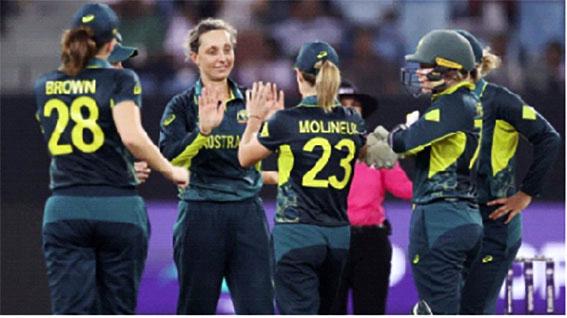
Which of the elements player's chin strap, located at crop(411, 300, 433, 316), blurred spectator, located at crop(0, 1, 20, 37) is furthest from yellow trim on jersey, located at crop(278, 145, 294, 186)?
blurred spectator, located at crop(0, 1, 20, 37)

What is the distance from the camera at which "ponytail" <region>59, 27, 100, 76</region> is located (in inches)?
258

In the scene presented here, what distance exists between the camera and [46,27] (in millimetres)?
13125

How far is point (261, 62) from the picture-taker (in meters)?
12.4

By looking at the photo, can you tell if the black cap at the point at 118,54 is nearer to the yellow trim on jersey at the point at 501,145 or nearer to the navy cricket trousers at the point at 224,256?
the navy cricket trousers at the point at 224,256

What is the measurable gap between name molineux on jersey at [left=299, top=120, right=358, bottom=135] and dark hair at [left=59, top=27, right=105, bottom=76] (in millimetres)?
1235

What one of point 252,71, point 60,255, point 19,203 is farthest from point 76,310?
point 252,71

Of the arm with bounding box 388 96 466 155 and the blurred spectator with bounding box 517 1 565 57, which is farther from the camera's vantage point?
the blurred spectator with bounding box 517 1 565 57

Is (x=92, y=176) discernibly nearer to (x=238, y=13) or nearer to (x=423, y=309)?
(x=423, y=309)

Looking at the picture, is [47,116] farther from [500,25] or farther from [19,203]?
[500,25]

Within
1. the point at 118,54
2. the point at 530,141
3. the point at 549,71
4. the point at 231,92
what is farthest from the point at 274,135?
the point at 549,71

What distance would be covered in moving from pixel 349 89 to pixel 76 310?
2946 millimetres

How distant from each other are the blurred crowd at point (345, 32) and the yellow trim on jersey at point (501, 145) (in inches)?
150

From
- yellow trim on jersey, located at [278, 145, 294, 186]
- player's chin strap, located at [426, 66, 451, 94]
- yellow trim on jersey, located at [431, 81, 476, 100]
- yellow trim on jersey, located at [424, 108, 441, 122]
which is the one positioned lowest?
yellow trim on jersey, located at [278, 145, 294, 186]

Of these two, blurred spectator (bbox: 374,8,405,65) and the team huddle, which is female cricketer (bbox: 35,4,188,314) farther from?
blurred spectator (bbox: 374,8,405,65)
